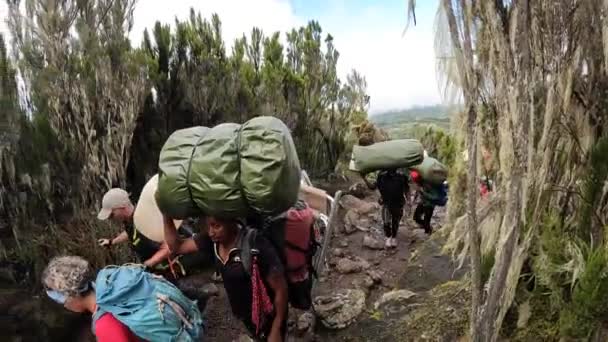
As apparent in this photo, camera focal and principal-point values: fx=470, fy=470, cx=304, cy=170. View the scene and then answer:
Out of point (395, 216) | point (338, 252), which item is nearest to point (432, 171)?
point (395, 216)

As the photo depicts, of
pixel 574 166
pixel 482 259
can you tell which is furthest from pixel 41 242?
pixel 574 166

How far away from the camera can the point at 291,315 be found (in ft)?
14.9

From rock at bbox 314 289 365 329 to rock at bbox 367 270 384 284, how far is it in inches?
20.8

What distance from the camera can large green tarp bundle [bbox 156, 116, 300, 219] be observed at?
7.53 ft

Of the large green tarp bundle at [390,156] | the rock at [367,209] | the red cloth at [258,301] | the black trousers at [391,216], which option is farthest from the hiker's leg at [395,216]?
the red cloth at [258,301]

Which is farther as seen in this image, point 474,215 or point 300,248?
point 300,248

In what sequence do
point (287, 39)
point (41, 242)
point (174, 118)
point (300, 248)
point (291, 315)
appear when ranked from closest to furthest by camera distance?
1. point (300, 248)
2. point (291, 315)
3. point (41, 242)
4. point (174, 118)
5. point (287, 39)

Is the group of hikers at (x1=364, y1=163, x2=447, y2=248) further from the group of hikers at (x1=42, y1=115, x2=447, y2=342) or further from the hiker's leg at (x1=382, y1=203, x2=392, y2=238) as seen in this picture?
the group of hikers at (x1=42, y1=115, x2=447, y2=342)

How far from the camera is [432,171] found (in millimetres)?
5691

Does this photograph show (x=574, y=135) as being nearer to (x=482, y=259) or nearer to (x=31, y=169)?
(x=482, y=259)

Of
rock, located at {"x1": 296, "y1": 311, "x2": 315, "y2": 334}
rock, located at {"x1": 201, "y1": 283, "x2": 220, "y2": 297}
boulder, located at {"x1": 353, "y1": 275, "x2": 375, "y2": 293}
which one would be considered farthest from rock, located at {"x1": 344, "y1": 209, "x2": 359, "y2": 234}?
rock, located at {"x1": 296, "y1": 311, "x2": 315, "y2": 334}

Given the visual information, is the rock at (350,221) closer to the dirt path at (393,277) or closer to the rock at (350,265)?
the dirt path at (393,277)

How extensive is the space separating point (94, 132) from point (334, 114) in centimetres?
576

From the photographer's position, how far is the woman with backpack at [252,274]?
8.62 feet
